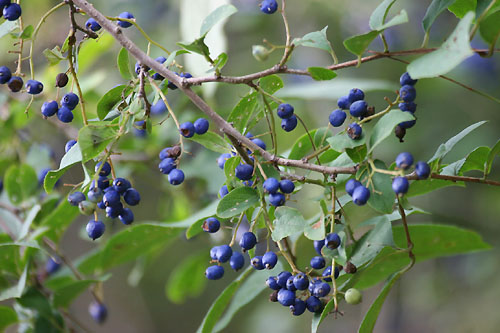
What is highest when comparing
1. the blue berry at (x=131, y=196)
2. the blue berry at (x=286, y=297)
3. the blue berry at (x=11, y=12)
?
the blue berry at (x=11, y=12)

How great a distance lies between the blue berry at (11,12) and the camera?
901 millimetres

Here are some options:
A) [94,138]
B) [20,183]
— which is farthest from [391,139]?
[94,138]

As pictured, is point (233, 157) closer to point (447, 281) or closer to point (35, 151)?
point (35, 151)

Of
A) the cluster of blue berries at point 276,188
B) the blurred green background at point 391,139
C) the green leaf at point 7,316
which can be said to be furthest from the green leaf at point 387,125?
the blurred green background at point 391,139

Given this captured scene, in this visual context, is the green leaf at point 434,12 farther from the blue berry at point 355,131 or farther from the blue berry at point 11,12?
the blue berry at point 11,12

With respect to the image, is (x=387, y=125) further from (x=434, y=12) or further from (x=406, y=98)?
(x=434, y=12)

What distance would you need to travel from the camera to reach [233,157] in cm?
85

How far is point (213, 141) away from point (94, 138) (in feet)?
0.69

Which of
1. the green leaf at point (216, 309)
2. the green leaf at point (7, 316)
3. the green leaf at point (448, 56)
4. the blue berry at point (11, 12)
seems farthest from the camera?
the green leaf at point (7, 316)

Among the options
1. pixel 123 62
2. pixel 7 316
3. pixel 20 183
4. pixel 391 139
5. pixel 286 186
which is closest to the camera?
pixel 286 186

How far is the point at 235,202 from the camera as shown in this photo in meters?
0.84

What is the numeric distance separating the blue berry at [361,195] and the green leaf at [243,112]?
261 mm

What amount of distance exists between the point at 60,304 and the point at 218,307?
0.42 metres

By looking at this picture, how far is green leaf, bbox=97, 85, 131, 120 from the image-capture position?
884mm
